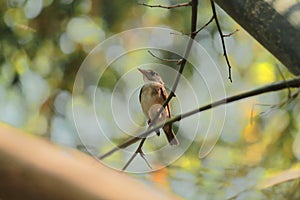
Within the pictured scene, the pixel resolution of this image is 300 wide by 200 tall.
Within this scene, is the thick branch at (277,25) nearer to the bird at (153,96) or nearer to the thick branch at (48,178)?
the bird at (153,96)

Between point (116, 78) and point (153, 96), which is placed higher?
point (116, 78)

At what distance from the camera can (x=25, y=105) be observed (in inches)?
83.7

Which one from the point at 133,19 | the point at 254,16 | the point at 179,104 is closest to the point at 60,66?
the point at 133,19

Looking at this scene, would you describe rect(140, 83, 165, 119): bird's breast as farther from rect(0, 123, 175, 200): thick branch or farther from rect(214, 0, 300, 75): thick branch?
rect(0, 123, 175, 200): thick branch

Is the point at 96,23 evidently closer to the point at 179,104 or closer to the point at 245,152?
the point at 245,152

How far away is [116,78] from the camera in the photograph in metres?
1.83

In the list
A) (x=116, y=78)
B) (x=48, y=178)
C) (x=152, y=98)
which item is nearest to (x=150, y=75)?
(x=152, y=98)

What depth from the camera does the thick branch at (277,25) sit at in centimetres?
80

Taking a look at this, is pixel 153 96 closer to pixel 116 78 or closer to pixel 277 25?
pixel 277 25

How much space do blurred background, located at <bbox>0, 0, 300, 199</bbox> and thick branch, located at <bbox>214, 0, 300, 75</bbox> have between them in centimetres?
65

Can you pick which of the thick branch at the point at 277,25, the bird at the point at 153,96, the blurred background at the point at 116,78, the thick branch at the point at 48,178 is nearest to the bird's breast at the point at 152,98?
the bird at the point at 153,96

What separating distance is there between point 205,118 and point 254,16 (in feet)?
2.08

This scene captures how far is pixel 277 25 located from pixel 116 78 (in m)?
1.04

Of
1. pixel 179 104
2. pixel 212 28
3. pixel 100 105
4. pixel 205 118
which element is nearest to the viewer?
pixel 179 104
